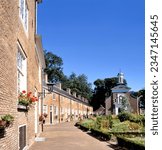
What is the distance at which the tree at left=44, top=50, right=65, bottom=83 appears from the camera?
11250 centimetres

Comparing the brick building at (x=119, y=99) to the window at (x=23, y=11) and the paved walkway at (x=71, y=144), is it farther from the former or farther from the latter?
the window at (x=23, y=11)

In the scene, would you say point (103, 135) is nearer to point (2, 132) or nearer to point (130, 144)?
point (130, 144)

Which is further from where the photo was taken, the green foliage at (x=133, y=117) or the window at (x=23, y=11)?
the green foliage at (x=133, y=117)

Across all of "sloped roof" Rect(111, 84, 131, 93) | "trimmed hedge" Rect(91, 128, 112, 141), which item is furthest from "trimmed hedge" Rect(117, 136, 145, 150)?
"sloped roof" Rect(111, 84, 131, 93)

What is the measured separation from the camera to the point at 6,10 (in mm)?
9648

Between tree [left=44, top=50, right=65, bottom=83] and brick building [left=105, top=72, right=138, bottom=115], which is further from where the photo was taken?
tree [left=44, top=50, right=65, bottom=83]

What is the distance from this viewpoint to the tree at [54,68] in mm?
112500

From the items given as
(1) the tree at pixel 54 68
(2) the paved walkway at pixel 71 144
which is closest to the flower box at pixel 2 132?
(2) the paved walkway at pixel 71 144

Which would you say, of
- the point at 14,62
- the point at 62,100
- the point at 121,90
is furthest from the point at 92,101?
the point at 14,62

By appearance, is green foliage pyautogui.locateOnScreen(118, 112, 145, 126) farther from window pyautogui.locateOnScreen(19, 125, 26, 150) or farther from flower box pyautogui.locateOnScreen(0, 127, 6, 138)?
flower box pyautogui.locateOnScreen(0, 127, 6, 138)

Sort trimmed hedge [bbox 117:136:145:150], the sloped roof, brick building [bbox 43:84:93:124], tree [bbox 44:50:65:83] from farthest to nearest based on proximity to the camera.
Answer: tree [bbox 44:50:65:83], the sloped roof, brick building [bbox 43:84:93:124], trimmed hedge [bbox 117:136:145:150]

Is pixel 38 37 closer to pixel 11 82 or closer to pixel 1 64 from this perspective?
pixel 11 82

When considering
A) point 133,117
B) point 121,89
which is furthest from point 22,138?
point 121,89

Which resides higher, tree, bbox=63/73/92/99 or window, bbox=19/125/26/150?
tree, bbox=63/73/92/99
